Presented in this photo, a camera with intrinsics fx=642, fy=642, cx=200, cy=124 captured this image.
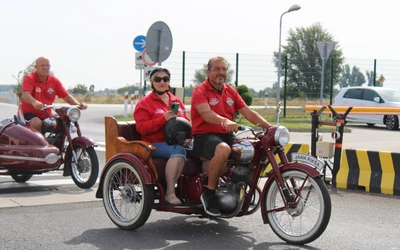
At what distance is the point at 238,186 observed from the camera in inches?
233

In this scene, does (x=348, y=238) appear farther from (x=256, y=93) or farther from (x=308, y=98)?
(x=308, y=98)

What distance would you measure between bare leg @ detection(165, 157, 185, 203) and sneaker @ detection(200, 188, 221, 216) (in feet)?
1.12

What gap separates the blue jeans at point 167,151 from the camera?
20.2 ft

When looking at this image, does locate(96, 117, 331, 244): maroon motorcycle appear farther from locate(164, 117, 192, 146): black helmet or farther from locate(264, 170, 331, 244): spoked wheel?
locate(164, 117, 192, 146): black helmet

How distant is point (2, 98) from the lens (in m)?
27.8

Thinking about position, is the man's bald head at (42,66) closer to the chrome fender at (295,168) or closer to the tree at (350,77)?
the chrome fender at (295,168)

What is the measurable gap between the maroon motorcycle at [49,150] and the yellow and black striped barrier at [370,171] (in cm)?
347

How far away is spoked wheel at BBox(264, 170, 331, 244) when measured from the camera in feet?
17.8

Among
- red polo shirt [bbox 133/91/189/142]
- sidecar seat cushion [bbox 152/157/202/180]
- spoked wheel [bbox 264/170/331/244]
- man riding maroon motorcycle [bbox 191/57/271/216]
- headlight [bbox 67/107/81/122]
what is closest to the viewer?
spoked wheel [bbox 264/170/331/244]

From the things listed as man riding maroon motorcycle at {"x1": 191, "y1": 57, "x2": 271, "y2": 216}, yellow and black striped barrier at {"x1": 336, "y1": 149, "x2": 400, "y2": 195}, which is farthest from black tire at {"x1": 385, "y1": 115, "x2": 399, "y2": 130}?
man riding maroon motorcycle at {"x1": 191, "y1": 57, "x2": 271, "y2": 216}

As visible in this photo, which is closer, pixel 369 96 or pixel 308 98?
pixel 369 96

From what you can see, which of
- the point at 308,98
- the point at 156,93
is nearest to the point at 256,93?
the point at 308,98

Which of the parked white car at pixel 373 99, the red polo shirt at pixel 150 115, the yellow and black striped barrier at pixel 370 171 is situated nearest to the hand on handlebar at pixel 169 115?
the red polo shirt at pixel 150 115

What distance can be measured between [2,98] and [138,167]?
23.2m
